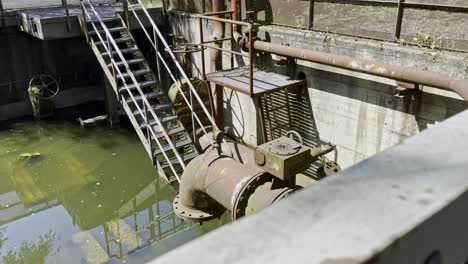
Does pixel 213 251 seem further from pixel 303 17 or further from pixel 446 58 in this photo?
pixel 303 17

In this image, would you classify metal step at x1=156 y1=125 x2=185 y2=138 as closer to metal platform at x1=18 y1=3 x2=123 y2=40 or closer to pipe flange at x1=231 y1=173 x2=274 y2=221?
pipe flange at x1=231 y1=173 x2=274 y2=221

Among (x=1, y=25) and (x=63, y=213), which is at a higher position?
(x=1, y=25)

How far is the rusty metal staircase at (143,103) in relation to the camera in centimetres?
738

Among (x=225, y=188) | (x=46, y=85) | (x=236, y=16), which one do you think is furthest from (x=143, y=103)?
(x=46, y=85)

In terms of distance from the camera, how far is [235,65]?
9.07m

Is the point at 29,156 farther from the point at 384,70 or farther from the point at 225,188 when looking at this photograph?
the point at 384,70

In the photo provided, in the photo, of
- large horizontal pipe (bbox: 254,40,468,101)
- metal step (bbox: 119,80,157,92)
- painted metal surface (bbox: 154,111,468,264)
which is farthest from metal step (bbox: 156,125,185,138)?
painted metal surface (bbox: 154,111,468,264)

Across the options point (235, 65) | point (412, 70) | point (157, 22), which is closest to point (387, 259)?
point (412, 70)

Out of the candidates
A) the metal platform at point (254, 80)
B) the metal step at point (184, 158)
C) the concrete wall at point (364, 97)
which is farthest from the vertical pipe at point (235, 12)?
the metal step at point (184, 158)

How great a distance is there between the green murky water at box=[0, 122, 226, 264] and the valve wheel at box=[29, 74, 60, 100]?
1.18 m

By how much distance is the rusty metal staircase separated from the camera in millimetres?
7375

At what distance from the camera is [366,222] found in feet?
2.76

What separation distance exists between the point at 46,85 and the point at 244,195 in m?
8.50

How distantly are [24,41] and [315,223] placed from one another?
1186cm
